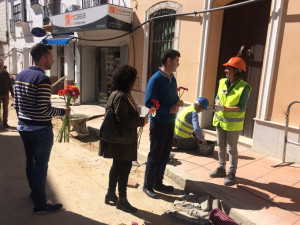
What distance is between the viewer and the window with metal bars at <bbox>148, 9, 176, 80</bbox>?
23.0 feet

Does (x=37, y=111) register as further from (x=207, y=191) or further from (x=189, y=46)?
(x=189, y=46)

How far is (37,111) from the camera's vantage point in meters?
2.63

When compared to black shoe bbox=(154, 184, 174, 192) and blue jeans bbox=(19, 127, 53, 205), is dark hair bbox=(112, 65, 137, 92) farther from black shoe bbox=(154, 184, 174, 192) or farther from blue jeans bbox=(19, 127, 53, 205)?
black shoe bbox=(154, 184, 174, 192)

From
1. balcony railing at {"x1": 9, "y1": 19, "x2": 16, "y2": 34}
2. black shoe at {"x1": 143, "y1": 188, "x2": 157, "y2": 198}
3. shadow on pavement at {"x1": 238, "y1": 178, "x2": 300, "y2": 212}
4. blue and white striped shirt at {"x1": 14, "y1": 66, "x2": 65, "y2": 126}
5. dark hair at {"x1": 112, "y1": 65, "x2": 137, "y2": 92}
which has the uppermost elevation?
balcony railing at {"x1": 9, "y1": 19, "x2": 16, "y2": 34}

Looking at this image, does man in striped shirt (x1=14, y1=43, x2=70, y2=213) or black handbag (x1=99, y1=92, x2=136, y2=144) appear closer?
man in striped shirt (x1=14, y1=43, x2=70, y2=213)

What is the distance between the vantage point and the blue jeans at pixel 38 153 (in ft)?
8.90

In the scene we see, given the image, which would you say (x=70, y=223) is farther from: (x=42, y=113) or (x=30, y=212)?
(x=42, y=113)

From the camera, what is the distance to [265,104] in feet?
16.0

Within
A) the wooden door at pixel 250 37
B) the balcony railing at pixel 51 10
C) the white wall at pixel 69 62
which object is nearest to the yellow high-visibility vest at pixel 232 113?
the wooden door at pixel 250 37

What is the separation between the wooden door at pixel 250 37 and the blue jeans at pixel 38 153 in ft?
14.2

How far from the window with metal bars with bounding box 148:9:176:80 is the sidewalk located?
3.40 meters

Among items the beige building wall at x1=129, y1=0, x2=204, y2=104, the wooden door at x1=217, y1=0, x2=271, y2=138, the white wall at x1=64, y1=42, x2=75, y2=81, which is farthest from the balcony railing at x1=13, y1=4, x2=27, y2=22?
the wooden door at x1=217, y1=0, x2=271, y2=138

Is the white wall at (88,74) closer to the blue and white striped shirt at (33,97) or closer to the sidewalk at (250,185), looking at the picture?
the sidewalk at (250,185)

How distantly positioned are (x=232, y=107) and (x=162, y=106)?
953mm
